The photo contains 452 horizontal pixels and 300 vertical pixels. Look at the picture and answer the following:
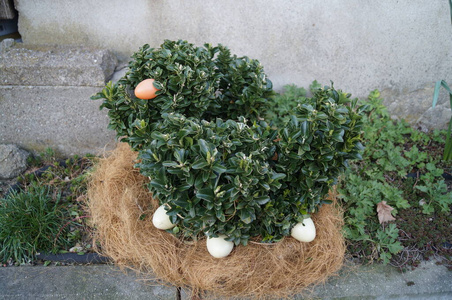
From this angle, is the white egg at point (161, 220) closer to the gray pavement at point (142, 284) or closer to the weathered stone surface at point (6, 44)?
the gray pavement at point (142, 284)

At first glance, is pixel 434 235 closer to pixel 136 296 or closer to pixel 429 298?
pixel 429 298

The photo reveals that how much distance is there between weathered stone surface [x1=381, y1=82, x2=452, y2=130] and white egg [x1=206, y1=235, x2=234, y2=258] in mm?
2293

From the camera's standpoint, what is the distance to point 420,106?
345cm

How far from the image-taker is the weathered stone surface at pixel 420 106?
3.37 m

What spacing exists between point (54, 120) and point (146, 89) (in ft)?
4.82

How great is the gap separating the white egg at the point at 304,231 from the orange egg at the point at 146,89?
49.2 inches

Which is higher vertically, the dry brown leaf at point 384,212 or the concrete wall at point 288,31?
the concrete wall at point 288,31

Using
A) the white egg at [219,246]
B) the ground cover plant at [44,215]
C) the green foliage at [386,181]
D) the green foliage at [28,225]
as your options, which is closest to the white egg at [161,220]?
the white egg at [219,246]

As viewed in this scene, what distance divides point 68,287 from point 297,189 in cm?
158

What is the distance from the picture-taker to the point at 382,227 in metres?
2.51

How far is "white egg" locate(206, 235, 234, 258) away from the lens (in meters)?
2.08

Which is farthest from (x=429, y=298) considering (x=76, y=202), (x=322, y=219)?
(x=76, y=202)

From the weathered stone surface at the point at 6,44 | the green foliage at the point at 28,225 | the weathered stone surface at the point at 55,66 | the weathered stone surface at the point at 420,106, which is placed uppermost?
the weathered stone surface at the point at 6,44

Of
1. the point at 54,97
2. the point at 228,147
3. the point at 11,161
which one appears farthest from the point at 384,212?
the point at 11,161
